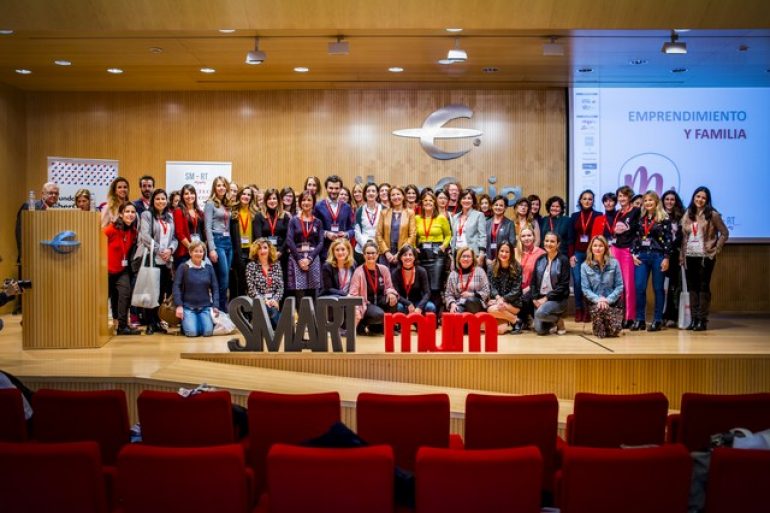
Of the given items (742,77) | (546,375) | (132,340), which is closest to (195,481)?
(546,375)

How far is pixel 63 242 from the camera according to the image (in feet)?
20.9

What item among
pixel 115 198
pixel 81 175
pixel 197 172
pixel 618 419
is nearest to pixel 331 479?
pixel 618 419

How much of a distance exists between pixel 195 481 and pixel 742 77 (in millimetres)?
9279

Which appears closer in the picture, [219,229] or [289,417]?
[289,417]

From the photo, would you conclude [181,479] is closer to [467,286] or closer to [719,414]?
[719,414]

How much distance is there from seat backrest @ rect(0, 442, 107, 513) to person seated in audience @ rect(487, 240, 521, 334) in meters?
5.31

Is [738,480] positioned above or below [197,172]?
below

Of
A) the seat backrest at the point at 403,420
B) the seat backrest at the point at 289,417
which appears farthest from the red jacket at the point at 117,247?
the seat backrest at the point at 403,420

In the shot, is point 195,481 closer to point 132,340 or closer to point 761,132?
point 132,340

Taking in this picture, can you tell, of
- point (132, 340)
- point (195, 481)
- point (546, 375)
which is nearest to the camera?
point (195, 481)

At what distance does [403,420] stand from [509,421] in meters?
0.48

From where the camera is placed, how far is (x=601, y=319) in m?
7.19

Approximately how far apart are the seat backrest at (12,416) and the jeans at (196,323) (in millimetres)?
3878

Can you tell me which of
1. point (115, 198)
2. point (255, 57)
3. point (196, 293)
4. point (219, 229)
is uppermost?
point (255, 57)
